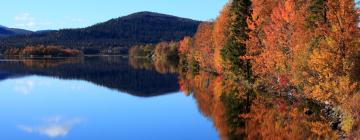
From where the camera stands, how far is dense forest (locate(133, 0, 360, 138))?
31281 millimetres

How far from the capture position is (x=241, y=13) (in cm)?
5325

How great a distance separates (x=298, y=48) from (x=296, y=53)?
0.43 meters

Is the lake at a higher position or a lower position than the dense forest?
lower

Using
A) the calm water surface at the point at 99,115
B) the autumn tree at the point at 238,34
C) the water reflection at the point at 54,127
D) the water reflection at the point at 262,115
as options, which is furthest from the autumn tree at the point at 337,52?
the autumn tree at the point at 238,34

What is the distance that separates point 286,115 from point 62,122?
16.9 metres

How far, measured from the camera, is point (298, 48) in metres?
37.6

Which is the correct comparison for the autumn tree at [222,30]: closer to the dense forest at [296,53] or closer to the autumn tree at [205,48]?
the dense forest at [296,53]

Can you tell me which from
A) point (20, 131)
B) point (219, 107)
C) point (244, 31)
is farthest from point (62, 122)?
point (244, 31)

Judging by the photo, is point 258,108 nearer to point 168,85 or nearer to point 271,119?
point 271,119

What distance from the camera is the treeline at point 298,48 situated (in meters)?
31.5

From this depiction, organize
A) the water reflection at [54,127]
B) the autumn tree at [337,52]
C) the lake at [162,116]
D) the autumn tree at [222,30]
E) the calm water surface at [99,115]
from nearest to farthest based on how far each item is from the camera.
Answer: the lake at [162,116] → the calm water surface at [99,115] → the water reflection at [54,127] → the autumn tree at [337,52] → the autumn tree at [222,30]

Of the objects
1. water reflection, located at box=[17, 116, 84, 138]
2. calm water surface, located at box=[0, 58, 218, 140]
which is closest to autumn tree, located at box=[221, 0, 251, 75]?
calm water surface, located at box=[0, 58, 218, 140]

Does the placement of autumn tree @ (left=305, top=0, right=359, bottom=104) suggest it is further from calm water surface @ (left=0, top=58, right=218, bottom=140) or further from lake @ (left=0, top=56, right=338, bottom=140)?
calm water surface @ (left=0, top=58, right=218, bottom=140)

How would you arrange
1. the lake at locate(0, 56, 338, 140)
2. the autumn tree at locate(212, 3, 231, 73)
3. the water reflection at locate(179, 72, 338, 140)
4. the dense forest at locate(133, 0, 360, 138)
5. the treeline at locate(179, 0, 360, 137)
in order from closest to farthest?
1. the water reflection at locate(179, 72, 338, 140)
2. the lake at locate(0, 56, 338, 140)
3. the dense forest at locate(133, 0, 360, 138)
4. the treeline at locate(179, 0, 360, 137)
5. the autumn tree at locate(212, 3, 231, 73)
